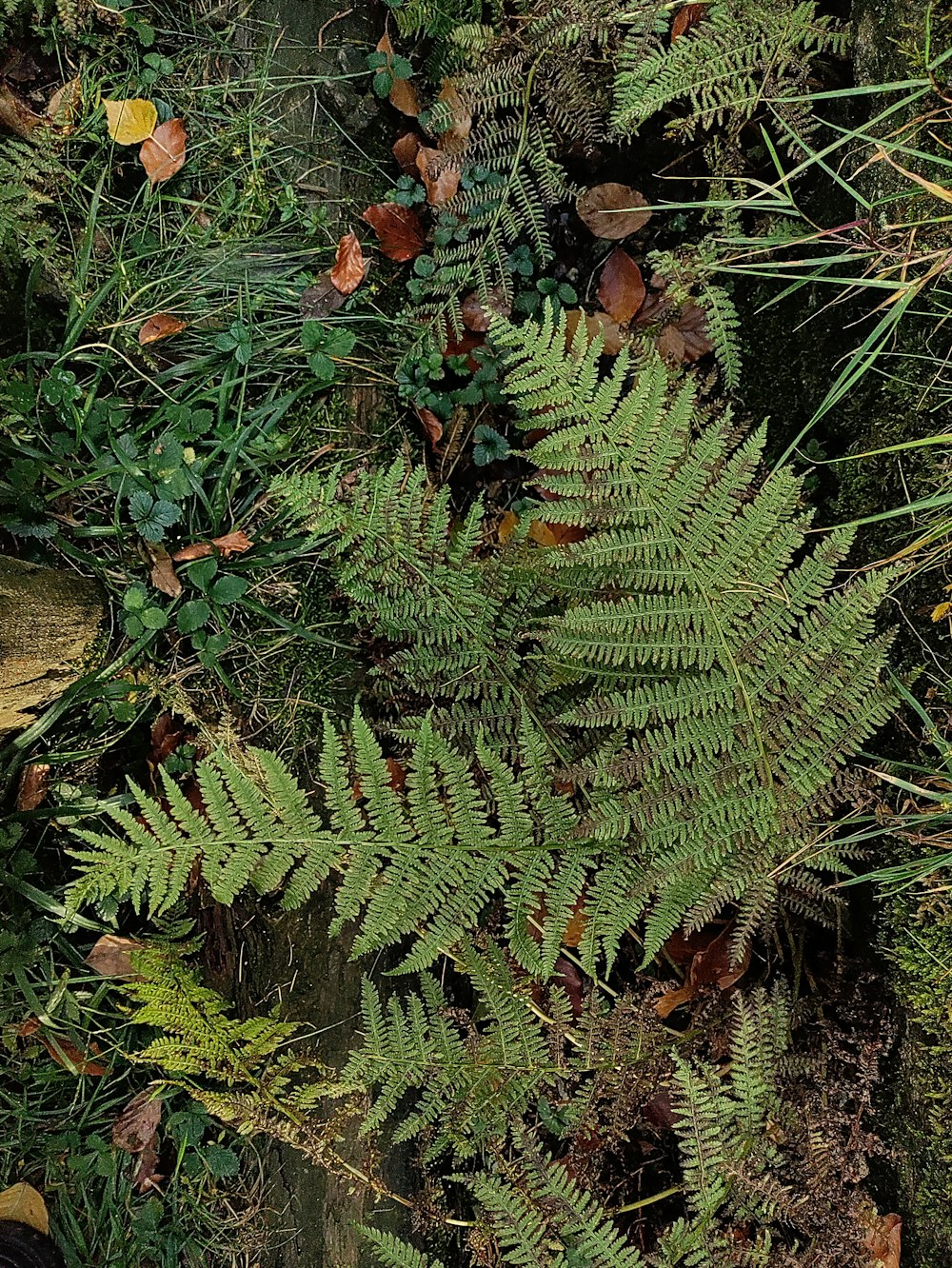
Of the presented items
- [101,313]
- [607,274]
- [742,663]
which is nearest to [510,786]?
[742,663]

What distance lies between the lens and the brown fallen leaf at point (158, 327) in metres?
3.13

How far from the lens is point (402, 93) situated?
3.04m

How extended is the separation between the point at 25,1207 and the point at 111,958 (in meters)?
0.84

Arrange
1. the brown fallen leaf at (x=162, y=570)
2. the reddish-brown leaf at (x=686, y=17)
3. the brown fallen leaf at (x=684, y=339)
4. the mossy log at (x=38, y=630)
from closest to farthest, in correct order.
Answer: the reddish-brown leaf at (x=686, y=17) → the mossy log at (x=38, y=630) → the brown fallen leaf at (x=684, y=339) → the brown fallen leaf at (x=162, y=570)

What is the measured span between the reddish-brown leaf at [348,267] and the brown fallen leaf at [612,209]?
0.72 meters

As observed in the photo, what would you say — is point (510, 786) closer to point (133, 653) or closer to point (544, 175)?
point (133, 653)

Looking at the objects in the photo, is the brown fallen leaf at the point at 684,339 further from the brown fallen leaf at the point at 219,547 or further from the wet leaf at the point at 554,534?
the brown fallen leaf at the point at 219,547

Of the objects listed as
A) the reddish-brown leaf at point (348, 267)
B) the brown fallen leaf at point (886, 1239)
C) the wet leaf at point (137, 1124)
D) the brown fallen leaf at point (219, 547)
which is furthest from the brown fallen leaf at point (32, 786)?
the brown fallen leaf at point (886, 1239)

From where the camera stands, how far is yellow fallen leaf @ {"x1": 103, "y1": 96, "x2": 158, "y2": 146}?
10.1 feet

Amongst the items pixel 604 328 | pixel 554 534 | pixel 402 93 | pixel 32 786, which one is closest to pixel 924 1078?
pixel 554 534

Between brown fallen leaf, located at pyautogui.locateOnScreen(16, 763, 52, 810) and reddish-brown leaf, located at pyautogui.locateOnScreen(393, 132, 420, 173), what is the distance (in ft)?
7.64

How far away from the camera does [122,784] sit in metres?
3.17

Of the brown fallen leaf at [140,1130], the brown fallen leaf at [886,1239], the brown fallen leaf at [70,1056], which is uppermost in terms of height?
the brown fallen leaf at [886,1239]

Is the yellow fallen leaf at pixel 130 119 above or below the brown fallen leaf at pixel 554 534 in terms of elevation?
above
